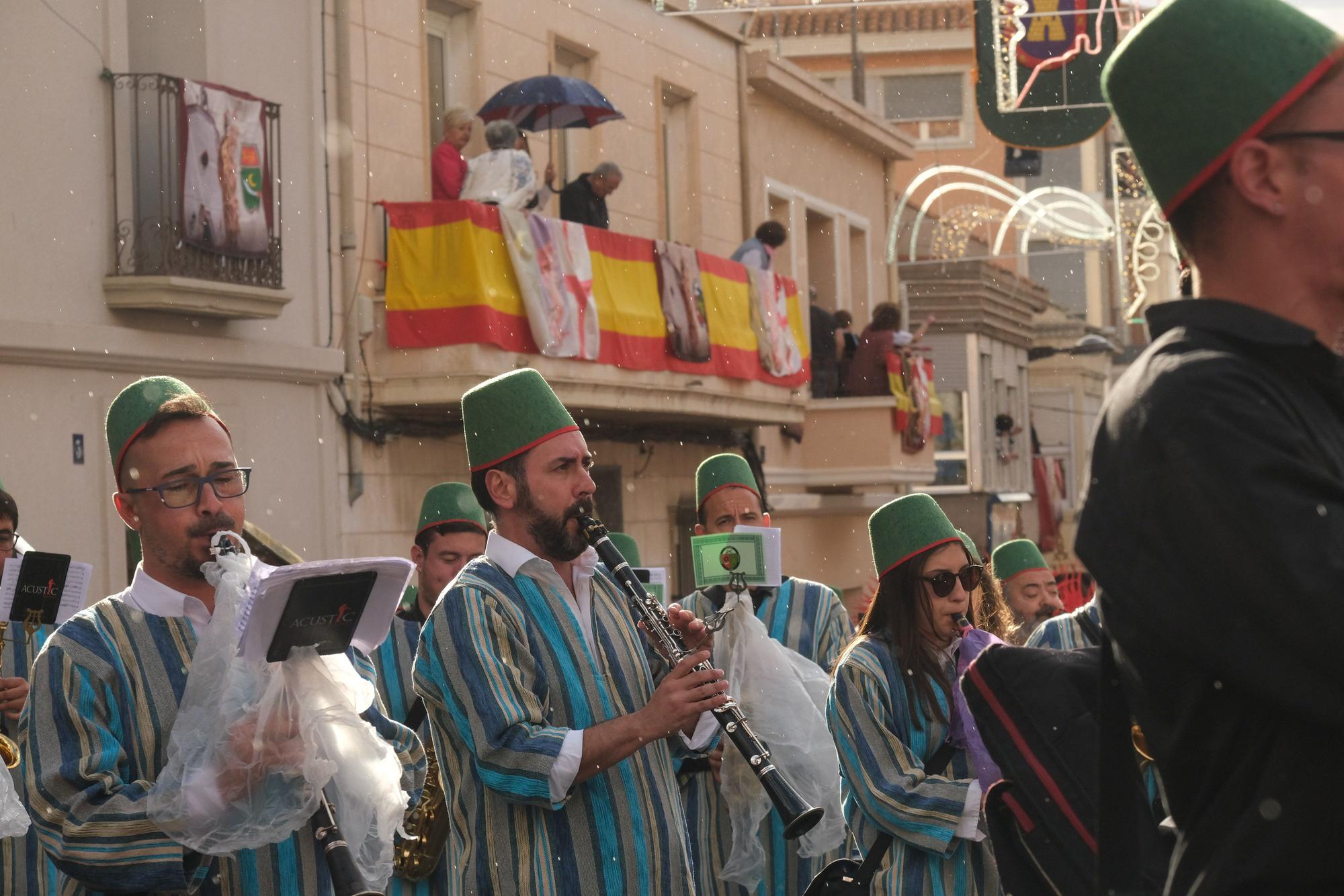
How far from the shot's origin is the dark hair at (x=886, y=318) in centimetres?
2462


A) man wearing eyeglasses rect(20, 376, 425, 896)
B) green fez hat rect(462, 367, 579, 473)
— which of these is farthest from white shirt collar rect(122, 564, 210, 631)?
green fez hat rect(462, 367, 579, 473)

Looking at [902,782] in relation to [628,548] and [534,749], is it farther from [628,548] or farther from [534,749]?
[628,548]

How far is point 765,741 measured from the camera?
6.14 metres

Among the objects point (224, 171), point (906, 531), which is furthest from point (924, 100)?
point (906, 531)

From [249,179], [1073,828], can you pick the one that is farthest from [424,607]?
[249,179]

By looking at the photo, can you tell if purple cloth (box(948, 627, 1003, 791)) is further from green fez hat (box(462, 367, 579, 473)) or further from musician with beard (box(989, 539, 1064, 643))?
musician with beard (box(989, 539, 1064, 643))

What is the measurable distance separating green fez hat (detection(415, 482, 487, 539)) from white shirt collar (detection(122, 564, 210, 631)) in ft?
13.1

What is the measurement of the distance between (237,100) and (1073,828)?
41.7ft

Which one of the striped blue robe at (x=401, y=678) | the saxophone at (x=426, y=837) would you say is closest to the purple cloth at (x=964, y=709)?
the saxophone at (x=426, y=837)

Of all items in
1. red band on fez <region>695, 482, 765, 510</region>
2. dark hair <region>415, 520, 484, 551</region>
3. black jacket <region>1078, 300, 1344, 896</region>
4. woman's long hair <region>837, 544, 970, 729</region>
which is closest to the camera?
black jacket <region>1078, 300, 1344, 896</region>

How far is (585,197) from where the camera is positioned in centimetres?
1823

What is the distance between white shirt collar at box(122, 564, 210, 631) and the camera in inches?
167

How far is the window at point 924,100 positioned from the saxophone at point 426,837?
111 feet

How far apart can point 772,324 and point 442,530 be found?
13.6 m
